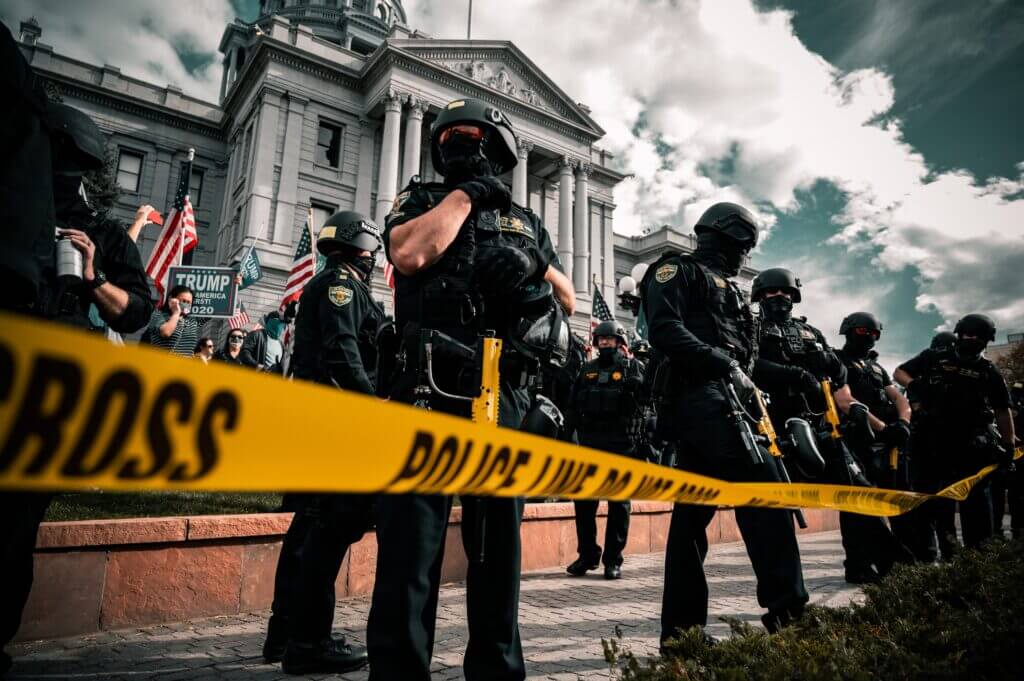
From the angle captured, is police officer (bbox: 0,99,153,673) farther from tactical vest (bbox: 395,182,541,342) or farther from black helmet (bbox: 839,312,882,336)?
Result: black helmet (bbox: 839,312,882,336)

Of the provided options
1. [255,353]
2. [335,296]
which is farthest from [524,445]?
[255,353]

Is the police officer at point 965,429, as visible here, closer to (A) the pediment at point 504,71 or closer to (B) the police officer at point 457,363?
(B) the police officer at point 457,363

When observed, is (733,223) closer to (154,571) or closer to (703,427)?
(703,427)

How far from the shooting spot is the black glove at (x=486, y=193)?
7.59 ft

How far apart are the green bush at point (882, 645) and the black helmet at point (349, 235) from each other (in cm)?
266

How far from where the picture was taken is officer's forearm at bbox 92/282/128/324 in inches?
102

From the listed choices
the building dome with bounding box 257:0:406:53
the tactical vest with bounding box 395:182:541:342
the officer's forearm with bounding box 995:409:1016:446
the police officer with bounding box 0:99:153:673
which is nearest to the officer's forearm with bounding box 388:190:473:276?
the tactical vest with bounding box 395:182:541:342

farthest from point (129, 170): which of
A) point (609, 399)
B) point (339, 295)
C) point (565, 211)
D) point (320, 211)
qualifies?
point (339, 295)

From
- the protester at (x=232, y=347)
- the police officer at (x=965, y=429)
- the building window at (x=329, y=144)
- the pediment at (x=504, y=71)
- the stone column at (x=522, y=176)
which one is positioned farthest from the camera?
the stone column at (x=522, y=176)

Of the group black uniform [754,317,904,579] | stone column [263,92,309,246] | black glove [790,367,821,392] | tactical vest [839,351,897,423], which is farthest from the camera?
stone column [263,92,309,246]

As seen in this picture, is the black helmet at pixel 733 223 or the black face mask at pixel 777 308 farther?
the black face mask at pixel 777 308

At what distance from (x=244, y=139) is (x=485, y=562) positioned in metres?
32.9

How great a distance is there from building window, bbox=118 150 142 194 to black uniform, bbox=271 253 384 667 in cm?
3325

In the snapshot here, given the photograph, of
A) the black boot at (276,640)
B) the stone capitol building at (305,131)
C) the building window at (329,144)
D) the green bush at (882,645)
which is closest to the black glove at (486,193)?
the green bush at (882,645)
